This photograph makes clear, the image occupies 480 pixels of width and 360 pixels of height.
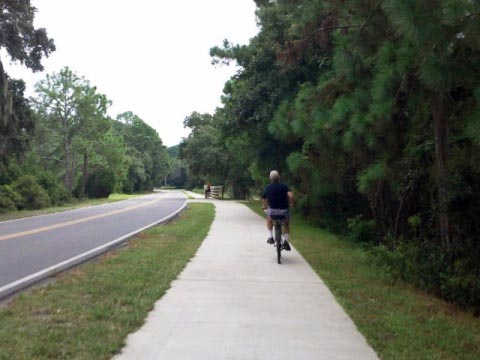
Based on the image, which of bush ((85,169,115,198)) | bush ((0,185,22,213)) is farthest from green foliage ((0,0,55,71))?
bush ((85,169,115,198))

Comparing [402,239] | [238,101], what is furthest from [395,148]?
[238,101]

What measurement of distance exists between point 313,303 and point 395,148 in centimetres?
276

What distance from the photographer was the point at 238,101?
21.2 metres

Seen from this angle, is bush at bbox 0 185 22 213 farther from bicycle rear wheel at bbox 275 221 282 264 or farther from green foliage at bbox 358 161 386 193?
green foliage at bbox 358 161 386 193

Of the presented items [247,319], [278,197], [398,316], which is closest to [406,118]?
[398,316]

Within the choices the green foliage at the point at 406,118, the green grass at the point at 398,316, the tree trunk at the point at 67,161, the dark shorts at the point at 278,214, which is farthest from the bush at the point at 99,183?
the green grass at the point at 398,316

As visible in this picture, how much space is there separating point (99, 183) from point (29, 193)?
25162 millimetres

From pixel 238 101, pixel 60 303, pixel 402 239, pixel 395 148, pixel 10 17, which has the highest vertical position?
pixel 10 17

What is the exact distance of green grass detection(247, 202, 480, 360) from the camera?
5.20m

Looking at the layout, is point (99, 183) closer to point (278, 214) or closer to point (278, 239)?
point (278, 214)

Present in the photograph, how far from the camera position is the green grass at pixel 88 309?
5043 millimetres

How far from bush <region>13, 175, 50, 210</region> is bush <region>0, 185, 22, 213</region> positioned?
81cm

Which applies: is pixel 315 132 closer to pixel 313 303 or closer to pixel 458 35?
pixel 313 303

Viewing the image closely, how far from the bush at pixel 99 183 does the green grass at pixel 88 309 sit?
48628mm
